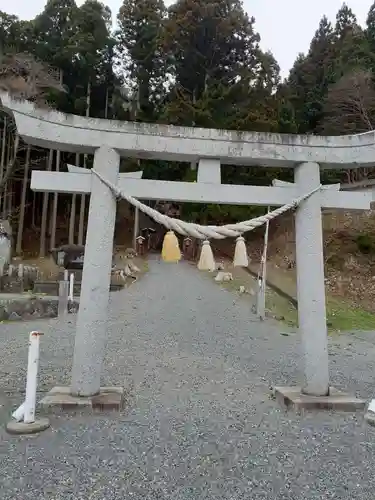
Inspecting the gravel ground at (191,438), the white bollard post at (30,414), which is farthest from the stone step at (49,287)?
the white bollard post at (30,414)

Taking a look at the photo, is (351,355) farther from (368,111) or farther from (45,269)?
(368,111)

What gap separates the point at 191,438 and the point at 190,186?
92.2 inches

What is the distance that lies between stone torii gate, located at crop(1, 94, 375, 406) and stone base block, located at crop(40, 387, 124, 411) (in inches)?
3.7

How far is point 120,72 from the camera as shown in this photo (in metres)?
28.8

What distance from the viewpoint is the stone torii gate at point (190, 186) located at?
4250 millimetres

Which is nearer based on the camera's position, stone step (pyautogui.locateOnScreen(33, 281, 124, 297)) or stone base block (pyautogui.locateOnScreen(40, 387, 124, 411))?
stone base block (pyautogui.locateOnScreen(40, 387, 124, 411))

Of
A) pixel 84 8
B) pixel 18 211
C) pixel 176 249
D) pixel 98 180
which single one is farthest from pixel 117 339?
pixel 84 8

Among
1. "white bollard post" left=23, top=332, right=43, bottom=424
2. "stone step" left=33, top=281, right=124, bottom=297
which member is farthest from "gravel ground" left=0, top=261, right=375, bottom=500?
"stone step" left=33, top=281, right=124, bottom=297

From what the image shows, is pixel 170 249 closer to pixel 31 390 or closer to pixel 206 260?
pixel 206 260

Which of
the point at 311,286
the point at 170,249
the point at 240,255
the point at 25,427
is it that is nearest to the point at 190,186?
the point at 170,249

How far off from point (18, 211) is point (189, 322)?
17924 millimetres

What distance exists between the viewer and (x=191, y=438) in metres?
3.56

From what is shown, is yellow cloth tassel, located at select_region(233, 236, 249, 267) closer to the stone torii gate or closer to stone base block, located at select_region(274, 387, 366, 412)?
the stone torii gate

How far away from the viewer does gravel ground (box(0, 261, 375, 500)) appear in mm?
2758
